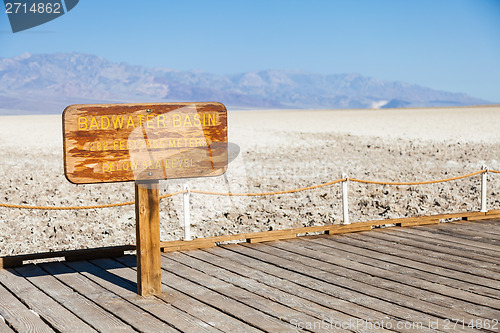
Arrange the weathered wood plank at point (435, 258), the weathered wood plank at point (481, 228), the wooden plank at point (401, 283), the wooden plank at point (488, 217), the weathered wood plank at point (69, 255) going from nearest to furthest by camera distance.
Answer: the wooden plank at point (401, 283), the weathered wood plank at point (435, 258), the weathered wood plank at point (69, 255), the weathered wood plank at point (481, 228), the wooden plank at point (488, 217)

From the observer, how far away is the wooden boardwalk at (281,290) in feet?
15.9

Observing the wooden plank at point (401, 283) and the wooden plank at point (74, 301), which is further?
the wooden plank at point (401, 283)

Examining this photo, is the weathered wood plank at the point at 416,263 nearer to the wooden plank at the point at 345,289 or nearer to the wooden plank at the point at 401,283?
the wooden plank at the point at 401,283

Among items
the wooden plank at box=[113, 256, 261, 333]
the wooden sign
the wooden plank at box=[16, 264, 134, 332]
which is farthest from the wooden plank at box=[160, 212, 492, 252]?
the wooden sign

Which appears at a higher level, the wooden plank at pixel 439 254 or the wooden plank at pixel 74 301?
the wooden plank at pixel 74 301

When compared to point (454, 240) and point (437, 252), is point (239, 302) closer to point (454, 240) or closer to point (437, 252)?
point (437, 252)

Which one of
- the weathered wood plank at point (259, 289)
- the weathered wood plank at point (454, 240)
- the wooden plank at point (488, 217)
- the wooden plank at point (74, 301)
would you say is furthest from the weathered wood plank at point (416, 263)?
the wooden plank at point (74, 301)

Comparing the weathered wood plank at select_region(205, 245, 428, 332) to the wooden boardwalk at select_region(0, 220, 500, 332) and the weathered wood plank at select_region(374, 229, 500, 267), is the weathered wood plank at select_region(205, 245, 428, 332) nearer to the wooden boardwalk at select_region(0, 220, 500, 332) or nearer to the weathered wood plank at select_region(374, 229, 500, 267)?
the wooden boardwalk at select_region(0, 220, 500, 332)

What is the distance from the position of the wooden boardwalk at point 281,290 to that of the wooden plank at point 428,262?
0.04ft

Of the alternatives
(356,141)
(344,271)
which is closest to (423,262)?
(344,271)

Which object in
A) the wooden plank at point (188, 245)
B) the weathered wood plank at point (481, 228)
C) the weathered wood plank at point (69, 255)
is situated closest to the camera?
the weathered wood plank at point (69, 255)

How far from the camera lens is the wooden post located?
5.60 m

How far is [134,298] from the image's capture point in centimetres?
558

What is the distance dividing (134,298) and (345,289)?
188cm
